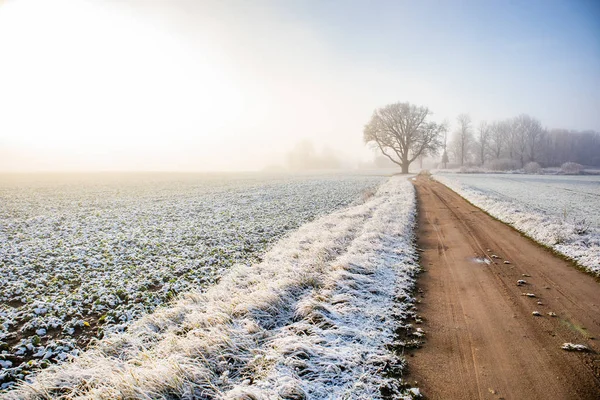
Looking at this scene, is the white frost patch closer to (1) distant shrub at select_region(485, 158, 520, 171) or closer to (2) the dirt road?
(2) the dirt road

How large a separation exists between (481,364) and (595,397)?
1.16 meters

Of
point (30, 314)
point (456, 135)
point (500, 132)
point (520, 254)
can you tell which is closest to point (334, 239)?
point (520, 254)

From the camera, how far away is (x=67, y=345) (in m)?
5.55

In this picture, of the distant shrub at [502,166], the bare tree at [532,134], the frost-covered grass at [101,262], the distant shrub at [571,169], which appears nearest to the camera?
the frost-covered grass at [101,262]

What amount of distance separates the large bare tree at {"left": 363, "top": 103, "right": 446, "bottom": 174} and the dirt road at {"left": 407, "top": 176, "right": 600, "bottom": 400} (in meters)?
53.6

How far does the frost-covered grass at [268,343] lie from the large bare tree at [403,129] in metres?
56.1

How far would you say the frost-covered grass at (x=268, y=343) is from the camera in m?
3.52

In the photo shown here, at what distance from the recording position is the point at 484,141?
86.9 m

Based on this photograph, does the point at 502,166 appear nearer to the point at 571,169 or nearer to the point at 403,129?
the point at 571,169

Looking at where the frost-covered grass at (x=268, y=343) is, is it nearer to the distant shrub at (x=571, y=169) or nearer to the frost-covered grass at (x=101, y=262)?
the frost-covered grass at (x=101, y=262)

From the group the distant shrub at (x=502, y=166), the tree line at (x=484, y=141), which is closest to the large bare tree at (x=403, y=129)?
the tree line at (x=484, y=141)

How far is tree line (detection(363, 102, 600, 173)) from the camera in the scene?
59.2 m

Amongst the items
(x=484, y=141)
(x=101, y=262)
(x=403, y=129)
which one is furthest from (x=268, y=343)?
(x=484, y=141)

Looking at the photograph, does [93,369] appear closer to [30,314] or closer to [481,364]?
[30,314]
